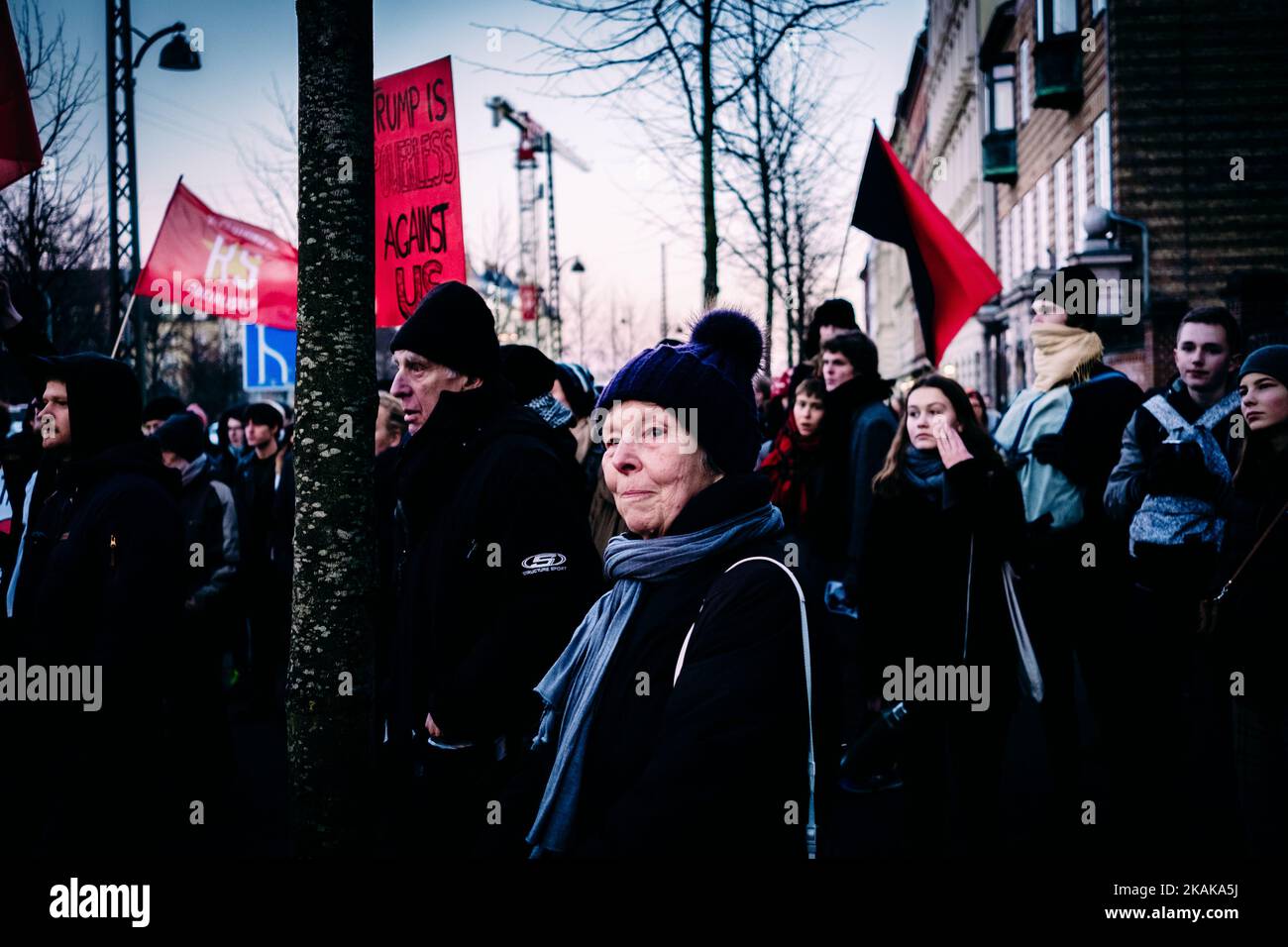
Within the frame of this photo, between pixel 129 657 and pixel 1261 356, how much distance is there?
3.79 m

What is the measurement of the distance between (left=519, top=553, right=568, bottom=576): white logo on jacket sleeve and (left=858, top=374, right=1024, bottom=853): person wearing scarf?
5.89 feet

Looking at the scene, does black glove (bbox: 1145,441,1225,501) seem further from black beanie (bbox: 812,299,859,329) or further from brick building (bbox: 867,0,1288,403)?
brick building (bbox: 867,0,1288,403)

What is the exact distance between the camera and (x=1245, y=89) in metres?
20.1

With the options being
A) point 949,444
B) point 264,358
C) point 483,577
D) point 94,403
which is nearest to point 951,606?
point 949,444

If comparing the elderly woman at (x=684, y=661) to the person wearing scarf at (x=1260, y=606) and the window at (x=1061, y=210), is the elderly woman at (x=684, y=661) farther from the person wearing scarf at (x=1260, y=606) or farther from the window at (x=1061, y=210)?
the window at (x=1061, y=210)

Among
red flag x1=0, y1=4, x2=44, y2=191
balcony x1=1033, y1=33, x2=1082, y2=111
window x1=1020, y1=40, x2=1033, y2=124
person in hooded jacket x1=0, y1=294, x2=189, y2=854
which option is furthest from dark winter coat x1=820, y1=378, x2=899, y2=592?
window x1=1020, y1=40, x2=1033, y2=124

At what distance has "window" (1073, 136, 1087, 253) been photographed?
77.8 feet

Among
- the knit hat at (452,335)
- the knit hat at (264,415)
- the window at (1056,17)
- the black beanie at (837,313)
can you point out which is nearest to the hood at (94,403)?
the knit hat at (452,335)

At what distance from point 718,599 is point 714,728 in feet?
0.80

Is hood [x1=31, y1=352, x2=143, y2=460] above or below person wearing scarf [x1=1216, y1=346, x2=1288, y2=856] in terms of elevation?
above

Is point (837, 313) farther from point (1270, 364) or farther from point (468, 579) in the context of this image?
point (468, 579)

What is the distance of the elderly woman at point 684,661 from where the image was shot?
1906mm
